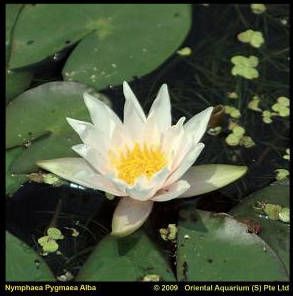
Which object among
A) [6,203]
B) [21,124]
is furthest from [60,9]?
[6,203]

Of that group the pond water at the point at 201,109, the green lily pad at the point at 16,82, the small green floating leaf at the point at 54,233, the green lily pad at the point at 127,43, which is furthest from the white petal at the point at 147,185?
the green lily pad at the point at 16,82

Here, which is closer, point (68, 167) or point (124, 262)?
point (124, 262)

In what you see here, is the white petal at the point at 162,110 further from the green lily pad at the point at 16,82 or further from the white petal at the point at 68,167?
the green lily pad at the point at 16,82

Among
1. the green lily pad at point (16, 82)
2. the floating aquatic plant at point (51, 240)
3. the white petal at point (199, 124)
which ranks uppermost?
the white petal at point (199, 124)

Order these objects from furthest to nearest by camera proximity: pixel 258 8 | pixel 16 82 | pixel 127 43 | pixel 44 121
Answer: pixel 258 8 → pixel 127 43 → pixel 16 82 → pixel 44 121

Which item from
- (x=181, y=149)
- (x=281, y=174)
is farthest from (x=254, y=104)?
(x=181, y=149)

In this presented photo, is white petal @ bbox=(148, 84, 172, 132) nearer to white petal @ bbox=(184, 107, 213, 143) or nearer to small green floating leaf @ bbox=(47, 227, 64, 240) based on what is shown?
white petal @ bbox=(184, 107, 213, 143)

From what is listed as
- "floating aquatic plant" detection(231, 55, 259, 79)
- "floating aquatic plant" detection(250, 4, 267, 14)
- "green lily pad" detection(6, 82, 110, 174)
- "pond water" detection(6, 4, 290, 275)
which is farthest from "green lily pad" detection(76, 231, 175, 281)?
"floating aquatic plant" detection(250, 4, 267, 14)

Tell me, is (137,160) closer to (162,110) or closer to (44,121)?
(162,110)
